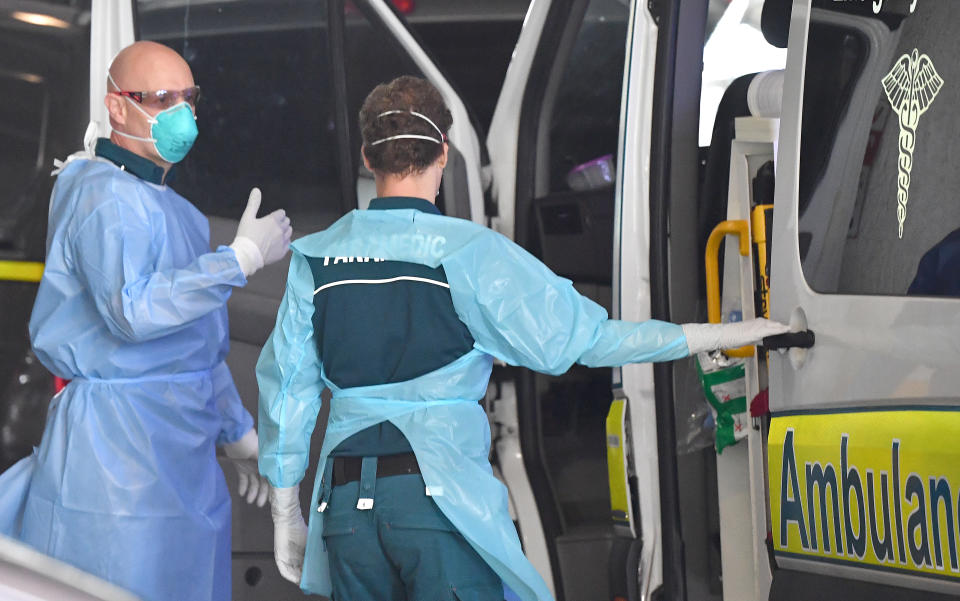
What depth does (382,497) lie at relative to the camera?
2.41 m

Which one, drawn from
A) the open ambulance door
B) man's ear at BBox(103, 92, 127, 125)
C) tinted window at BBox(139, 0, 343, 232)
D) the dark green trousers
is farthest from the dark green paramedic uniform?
tinted window at BBox(139, 0, 343, 232)

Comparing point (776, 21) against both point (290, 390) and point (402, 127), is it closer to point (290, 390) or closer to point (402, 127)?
point (402, 127)

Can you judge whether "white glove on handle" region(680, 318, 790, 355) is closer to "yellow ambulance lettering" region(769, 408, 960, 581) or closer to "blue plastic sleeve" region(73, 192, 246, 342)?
"yellow ambulance lettering" region(769, 408, 960, 581)

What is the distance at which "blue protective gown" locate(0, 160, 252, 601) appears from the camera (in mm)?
2932

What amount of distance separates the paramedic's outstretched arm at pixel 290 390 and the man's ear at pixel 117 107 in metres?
0.82

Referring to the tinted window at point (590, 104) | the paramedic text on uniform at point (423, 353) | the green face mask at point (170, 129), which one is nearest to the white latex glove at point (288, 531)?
the paramedic text on uniform at point (423, 353)

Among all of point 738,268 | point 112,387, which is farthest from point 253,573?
point 738,268

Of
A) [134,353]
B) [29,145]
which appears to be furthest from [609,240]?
[29,145]

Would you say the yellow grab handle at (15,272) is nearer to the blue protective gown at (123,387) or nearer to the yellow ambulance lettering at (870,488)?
the blue protective gown at (123,387)

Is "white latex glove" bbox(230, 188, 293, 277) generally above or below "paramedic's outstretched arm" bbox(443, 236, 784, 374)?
above

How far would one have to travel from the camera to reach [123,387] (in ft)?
9.92

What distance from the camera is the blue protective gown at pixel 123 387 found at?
293 cm

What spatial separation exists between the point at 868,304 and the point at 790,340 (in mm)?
262

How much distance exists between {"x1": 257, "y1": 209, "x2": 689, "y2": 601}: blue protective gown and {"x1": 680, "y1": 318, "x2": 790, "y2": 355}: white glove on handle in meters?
0.03
